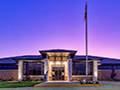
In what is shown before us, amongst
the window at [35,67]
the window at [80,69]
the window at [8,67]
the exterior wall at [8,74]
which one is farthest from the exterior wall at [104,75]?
the window at [8,67]

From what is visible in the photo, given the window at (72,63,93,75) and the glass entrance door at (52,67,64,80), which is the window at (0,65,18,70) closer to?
the glass entrance door at (52,67,64,80)

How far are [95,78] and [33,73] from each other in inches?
537

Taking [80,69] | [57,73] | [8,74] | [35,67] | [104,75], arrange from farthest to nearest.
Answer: [104,75] < [8,74] < [35,67] < [80,69] < [57,73]

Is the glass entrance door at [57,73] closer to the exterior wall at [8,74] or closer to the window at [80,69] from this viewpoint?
the window at [80,69]

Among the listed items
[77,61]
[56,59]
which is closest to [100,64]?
[77,61]

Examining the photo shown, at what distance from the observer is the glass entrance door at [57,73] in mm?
32500

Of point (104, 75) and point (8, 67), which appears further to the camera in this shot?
point (8, 67)

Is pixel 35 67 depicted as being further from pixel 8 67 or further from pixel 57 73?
pixel 8 67

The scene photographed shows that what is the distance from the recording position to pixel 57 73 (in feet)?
107

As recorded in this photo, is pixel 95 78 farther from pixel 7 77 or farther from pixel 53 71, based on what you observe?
pixel 7 77

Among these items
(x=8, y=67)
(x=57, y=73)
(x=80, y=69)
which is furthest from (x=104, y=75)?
(x=8, y=67)

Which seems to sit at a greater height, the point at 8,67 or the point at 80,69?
the point at 8,67

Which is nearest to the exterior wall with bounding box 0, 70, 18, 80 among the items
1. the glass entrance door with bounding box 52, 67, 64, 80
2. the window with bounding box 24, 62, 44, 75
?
the window with bounding box 24, 62, 44, 75

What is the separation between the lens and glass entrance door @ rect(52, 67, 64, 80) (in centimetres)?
3250
